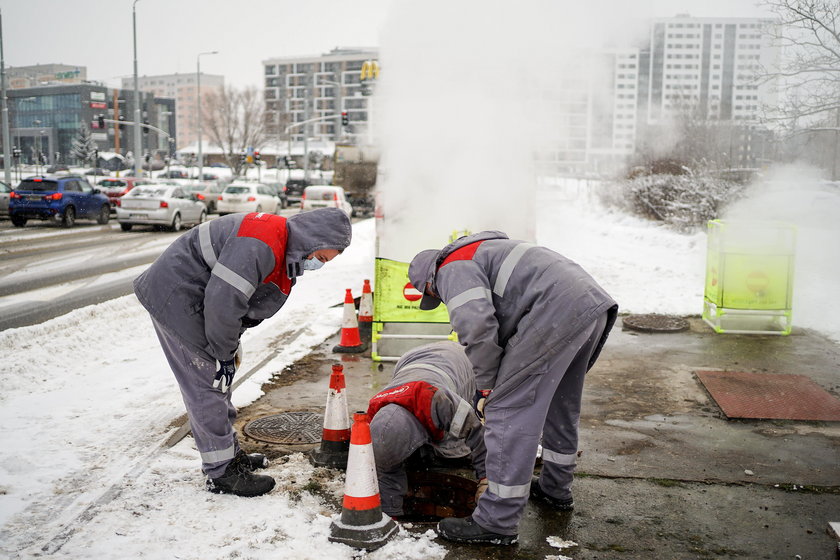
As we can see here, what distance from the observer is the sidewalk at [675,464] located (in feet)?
11.7

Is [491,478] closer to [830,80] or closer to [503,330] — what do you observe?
[503,330]

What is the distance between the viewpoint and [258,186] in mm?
29203

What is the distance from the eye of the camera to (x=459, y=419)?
4.17 meters

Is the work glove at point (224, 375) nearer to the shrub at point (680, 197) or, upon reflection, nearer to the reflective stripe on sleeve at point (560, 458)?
the reflective stripe on sleeve at point (560, 458)

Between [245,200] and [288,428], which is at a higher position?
[245,200]

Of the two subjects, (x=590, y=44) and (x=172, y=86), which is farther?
(x=172, y=86)

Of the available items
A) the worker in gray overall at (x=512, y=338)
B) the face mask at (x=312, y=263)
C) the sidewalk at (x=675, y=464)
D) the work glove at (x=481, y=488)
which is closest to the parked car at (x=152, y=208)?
the sidewalk at (x=675, y=464)

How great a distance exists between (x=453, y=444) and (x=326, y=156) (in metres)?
90.7

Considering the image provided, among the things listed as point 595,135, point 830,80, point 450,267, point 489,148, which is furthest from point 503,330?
point 595,135

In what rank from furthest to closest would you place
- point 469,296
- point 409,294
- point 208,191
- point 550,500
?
point 208,191 → point 409,294 → point 550,500 → point 469,296

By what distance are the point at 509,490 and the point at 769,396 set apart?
340 centimetres

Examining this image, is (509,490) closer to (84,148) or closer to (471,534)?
(471,534)

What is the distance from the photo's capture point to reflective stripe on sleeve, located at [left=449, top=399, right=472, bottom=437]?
13.7 ft

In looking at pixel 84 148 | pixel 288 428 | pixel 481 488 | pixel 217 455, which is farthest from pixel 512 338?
pixel 84 148
